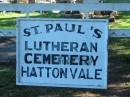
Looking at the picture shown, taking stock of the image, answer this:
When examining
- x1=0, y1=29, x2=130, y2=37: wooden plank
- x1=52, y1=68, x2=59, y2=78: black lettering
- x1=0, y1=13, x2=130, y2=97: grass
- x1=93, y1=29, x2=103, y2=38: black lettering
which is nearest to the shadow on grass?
x1=0, y1=13, x2=130, y2=97: grass

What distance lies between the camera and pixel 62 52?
5.22 metres

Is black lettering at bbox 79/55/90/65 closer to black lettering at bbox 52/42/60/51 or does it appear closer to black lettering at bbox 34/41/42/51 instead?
black lettering at bbox 52/42/60/51

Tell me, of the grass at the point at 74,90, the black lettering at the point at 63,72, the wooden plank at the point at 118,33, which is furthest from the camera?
the grass at the point at 74,90

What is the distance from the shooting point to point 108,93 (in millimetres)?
7352

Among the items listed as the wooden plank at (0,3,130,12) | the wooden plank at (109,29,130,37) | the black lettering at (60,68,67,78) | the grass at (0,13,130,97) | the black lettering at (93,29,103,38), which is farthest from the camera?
the grass at (0,13,130,97)

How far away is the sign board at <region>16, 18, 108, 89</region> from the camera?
5160 millimetres

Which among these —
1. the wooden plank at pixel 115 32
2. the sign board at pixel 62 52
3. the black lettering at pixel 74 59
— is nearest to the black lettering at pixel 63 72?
the sign board at pixel 62 52

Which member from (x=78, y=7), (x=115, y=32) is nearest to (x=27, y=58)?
(x=115, y=32)

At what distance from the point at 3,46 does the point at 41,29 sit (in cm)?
798

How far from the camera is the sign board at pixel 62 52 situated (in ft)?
16.9

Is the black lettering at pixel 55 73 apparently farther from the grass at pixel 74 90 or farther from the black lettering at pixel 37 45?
the grass at pixel 74 90

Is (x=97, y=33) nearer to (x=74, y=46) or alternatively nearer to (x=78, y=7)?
(x=74, y=46)

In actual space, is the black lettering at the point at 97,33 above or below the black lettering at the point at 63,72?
above

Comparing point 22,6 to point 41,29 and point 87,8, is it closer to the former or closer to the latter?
point 87,8
